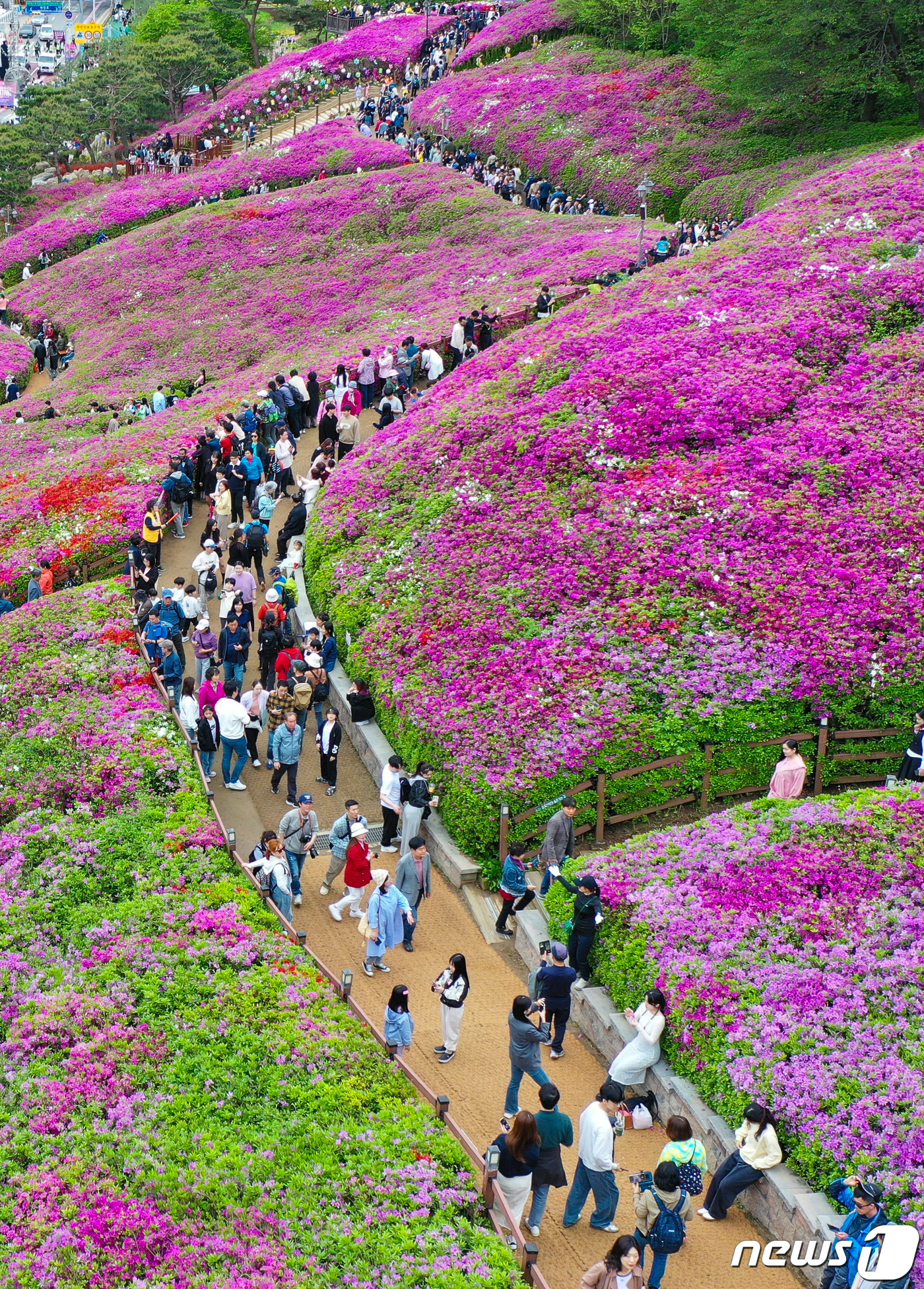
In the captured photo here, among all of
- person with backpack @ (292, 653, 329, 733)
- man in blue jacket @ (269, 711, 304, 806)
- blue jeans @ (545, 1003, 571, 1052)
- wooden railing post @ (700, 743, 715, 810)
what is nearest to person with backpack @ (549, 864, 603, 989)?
blue jeans @ (545, 1003, 571, 1052)

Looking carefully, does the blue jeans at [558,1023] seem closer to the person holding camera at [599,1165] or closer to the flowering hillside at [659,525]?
the person holding camera at [599,1165]

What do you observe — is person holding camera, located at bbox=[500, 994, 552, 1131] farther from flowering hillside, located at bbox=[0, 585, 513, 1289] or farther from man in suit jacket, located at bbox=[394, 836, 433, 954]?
man in suit jacket, located at bbox=[394, 836, 433, 954]

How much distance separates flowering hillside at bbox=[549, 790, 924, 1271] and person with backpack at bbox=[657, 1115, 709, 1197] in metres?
1.32

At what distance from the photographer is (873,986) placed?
1349cm

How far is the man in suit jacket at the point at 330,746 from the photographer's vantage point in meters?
19.0

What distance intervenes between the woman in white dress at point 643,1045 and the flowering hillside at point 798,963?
447 millimetres

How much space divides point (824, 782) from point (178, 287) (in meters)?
45.5

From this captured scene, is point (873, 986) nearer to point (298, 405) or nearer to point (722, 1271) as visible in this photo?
point (722, 1271)

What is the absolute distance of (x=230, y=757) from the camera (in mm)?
19703

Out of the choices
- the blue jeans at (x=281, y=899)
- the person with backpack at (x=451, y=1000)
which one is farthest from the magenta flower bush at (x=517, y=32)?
the person with backpack at (x=451, y=1000)

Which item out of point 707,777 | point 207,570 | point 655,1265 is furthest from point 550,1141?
point 207,570

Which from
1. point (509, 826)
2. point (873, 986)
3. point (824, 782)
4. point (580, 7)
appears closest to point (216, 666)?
point (509, 826)

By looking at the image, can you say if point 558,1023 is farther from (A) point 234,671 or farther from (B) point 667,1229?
(A) point 234,671

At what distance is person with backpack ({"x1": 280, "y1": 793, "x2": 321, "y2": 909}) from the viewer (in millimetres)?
16500
